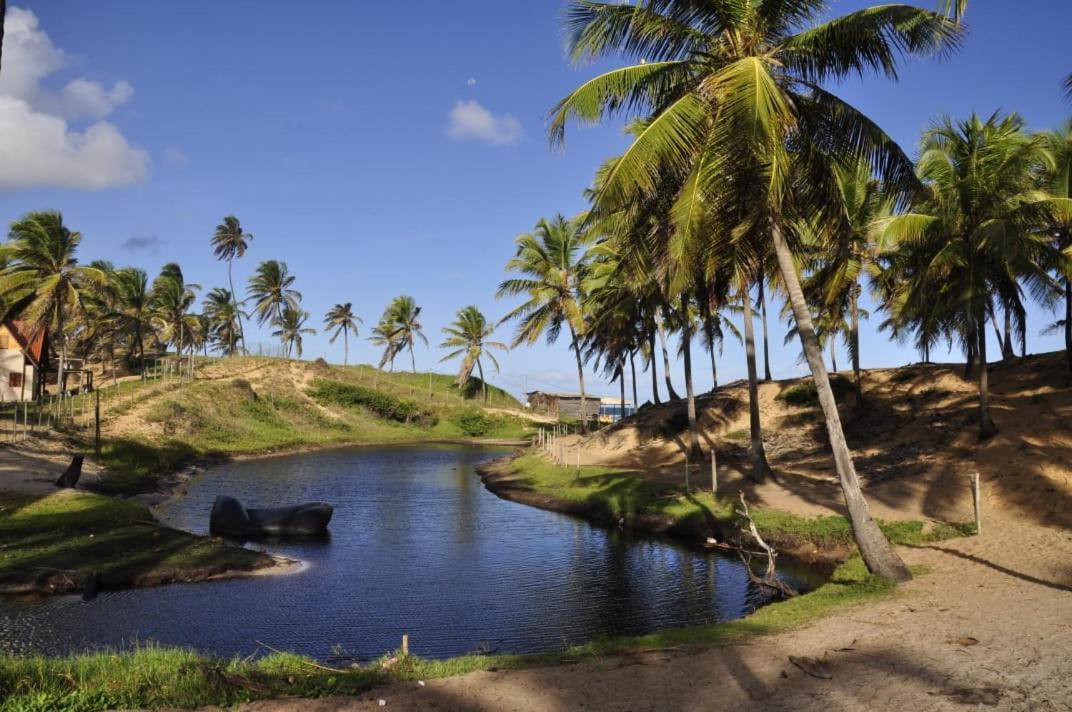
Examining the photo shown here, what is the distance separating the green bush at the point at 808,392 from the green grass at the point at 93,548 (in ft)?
99.1

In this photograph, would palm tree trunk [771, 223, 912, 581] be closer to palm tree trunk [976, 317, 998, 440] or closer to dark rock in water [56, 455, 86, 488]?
palm tree trunk [976, 317, 998, 440]

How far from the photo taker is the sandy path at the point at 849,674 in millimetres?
8516

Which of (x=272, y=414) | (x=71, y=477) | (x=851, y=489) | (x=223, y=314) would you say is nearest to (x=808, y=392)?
(x=851, y=489)

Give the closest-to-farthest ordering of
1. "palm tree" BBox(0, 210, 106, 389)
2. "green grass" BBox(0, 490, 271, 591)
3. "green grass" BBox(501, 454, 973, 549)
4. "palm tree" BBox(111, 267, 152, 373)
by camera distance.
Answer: "green grass" BBox(0, 490, 271, 591) → "green grass" BBox(501, 454, 973, 549) → "palm tree" BBox(0, 210, 106, 389) → "palm tree" BBox(111, 267, 152, 373)

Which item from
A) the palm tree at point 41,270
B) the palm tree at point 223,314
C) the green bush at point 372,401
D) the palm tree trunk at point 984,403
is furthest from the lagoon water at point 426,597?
the palm tree at point 223,314

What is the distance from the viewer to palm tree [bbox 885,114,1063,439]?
23.4 meters

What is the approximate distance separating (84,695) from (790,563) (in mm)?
17746

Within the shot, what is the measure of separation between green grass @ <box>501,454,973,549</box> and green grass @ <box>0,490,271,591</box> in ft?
45.6

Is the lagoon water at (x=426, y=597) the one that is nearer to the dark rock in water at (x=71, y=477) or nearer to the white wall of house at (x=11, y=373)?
the dark rock in water at (x=71, y=477)

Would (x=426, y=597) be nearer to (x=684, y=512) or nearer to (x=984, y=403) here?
(x=684, y=512)

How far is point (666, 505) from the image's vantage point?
27.7 m

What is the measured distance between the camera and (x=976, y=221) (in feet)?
80.2

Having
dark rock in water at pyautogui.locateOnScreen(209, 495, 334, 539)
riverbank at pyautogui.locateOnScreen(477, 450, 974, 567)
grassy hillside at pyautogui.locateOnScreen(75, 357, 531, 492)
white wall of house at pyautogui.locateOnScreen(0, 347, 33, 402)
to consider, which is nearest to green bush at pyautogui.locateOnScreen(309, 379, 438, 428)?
grassy hillside at pyautogui.locateOnScreen(75, 357, 531, 492)

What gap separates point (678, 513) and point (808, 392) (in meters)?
18.1
